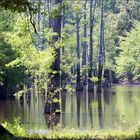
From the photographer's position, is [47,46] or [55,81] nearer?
[55,81]

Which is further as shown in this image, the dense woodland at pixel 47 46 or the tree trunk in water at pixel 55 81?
the tree trunk in water at pixel 55 81

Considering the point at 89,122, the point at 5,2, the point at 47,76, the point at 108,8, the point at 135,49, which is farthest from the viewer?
the point at 108,8

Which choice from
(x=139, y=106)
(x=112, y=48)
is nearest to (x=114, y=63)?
(x=112, y=48)

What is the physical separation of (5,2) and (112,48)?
52879 millimetres

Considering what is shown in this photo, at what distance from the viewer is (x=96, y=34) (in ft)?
204

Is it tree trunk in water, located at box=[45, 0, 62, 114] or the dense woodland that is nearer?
the dense woodland

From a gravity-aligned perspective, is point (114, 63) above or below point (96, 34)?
below

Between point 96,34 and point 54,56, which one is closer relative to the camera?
point 54,56

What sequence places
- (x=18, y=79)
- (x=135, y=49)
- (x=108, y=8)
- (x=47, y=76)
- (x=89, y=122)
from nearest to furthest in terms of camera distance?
(x=89, y=122) < (x=47, y=76) < (x=18, y=79) < (x=135, y=49) < (x=108, y=8)

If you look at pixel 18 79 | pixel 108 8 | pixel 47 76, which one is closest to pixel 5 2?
pixel 47 76

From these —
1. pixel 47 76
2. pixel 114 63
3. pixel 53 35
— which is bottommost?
pixel 114 63

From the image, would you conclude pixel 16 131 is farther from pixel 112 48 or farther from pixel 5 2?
pixel 112 48

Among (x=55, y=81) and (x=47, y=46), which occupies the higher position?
(x=47, y=46)

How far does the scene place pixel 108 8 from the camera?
228ft
